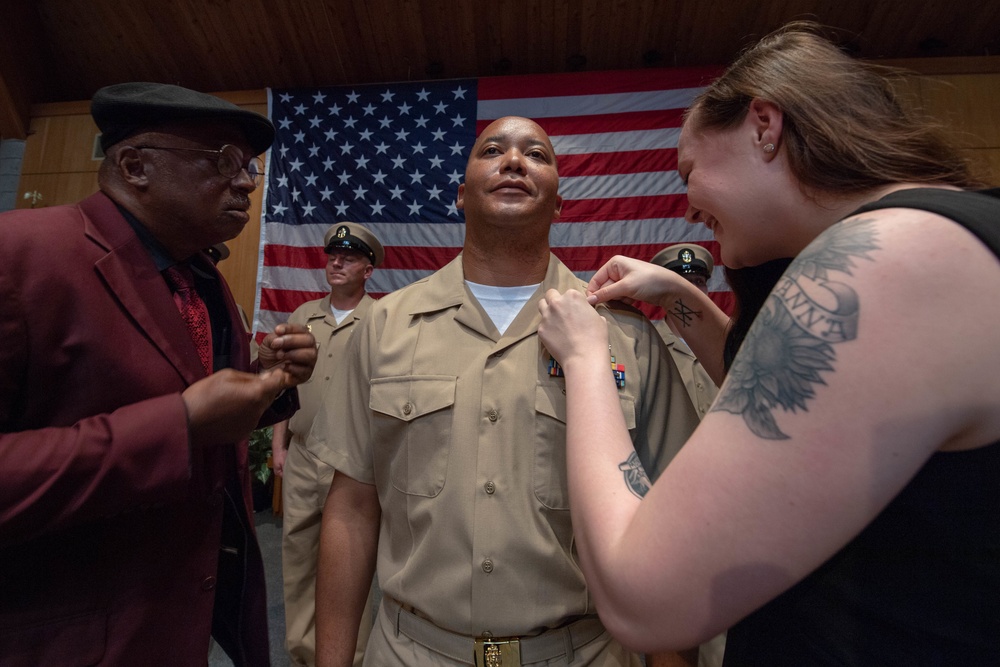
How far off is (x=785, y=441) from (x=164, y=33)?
649cm

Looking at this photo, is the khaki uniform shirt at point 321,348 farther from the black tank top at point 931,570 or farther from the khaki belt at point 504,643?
the black tank top at point 931,570

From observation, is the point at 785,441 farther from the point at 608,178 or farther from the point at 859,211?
the point at 608,178

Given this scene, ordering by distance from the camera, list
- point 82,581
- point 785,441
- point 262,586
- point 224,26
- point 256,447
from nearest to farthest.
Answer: point 785,441 → point 82,581 → point 262,586 → point 256,447 → point 224,26

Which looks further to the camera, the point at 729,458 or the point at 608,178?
the point at 608,178

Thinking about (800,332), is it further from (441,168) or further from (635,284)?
(441,168)

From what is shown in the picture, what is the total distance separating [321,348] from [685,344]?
7.47ft

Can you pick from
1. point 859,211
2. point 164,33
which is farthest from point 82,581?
point 164,33

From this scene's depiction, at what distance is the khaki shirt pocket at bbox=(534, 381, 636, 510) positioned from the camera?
1133 millimetres

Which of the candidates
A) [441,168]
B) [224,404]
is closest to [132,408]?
[224,404]

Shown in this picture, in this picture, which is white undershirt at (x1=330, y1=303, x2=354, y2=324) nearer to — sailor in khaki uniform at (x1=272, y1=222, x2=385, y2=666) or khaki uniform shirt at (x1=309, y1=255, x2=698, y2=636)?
sailor in khaki uniform at (x1=272, y1=222, x2=385, y2=666)

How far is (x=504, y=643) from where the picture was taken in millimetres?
1063

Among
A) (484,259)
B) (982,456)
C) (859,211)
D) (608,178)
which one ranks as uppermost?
(859,211)

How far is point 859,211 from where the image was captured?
635 millimetres

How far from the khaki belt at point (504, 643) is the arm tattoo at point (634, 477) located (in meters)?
0.54
